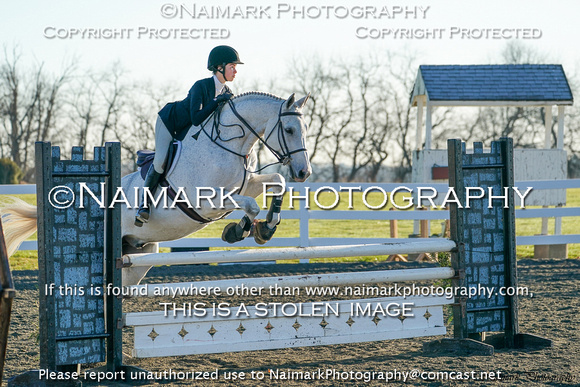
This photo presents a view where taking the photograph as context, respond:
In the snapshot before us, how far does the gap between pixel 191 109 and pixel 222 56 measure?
1.36 feet

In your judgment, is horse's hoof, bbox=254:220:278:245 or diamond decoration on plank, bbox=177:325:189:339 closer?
diamond decoration on plank, bbox=177:325:189:339

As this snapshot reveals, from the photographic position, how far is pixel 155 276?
8656 mm

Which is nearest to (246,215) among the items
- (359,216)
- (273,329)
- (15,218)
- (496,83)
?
(273,329)

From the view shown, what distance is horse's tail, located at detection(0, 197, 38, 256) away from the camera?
212 inches

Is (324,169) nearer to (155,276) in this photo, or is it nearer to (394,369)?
(155,276)

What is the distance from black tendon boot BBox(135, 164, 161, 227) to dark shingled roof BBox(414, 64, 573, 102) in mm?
Answer: 9837

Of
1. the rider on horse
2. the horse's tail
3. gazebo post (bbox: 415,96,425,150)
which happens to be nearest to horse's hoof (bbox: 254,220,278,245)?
the rider on horse

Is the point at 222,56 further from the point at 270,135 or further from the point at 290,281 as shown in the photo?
the point at 290,281

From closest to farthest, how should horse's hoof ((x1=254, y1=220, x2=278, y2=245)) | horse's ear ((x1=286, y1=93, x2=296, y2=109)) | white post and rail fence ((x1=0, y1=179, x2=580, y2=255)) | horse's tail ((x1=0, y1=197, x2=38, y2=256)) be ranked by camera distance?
Answer: horse's ear ((x1=286, y1=93, x2=296, y2=109)), horse's hoof ((x1=254, y1=220, x2=278, y2=245)), horse's tail ((x1=0, y1=197, x2=38, y2=256)), white post and rail fence ((x1=0, y1=179, x2=580, y2=255))

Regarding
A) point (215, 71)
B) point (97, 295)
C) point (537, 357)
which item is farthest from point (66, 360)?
point (537, 357)

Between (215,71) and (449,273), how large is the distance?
2079 millimetres

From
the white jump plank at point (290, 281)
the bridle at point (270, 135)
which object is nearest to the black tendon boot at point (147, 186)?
the bridle at point (270, 135)

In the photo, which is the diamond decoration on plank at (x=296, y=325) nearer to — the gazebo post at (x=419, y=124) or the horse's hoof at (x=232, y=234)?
the horse's hoof at (x=232, y=234)

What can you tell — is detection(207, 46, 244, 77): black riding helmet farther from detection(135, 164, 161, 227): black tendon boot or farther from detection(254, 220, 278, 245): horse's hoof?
detection(254, 220, 278, 245): horse's hoof
